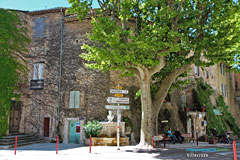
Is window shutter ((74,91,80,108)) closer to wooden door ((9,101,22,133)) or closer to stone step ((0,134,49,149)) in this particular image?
stone step ((0,134,49,149))

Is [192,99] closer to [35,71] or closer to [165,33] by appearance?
[165,33]

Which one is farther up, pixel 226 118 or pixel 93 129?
pixel 226 118

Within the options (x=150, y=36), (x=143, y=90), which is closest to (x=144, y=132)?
(x=143, y=90)

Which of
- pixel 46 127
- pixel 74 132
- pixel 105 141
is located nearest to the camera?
pixel 105 141

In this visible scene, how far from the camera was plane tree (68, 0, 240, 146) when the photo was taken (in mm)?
11914

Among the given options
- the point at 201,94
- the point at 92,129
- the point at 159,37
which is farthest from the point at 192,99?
the point at 159,37

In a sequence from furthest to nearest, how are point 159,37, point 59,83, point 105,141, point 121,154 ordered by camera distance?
point 59,83 < point 105,141 < point 159,37 < point 121,154

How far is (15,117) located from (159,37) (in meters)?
12.7

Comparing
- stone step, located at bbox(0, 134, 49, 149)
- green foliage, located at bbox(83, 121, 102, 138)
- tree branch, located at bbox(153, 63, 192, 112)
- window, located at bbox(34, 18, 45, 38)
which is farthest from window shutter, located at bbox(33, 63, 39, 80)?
tree branch, located at bbox(153, 63, 192, 112)

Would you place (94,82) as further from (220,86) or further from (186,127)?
(220,86)

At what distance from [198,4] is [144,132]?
26.0 feet

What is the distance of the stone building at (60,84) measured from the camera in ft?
59.1

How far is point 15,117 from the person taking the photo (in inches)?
720

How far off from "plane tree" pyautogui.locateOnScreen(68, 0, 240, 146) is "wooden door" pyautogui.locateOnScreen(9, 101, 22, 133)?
8.48m
